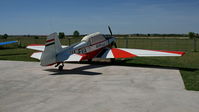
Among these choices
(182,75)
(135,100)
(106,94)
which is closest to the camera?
(135,100)

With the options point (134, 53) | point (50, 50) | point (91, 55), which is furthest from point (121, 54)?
point (50, 50)

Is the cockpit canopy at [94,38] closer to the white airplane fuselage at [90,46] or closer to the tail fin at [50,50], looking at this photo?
the white airplane fuselage at [90,46]

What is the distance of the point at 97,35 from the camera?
15625 mm

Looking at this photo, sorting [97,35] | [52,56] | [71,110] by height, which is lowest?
[71,110]

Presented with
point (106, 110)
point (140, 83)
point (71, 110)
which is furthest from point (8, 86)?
point (140, 83)

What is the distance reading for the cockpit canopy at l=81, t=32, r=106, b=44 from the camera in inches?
578

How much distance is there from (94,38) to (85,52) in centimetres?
154

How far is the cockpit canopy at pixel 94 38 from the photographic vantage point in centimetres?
1467

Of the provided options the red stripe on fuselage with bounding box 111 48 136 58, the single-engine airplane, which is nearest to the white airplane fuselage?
the single-engine airplane

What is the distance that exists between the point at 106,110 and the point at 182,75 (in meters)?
6.55

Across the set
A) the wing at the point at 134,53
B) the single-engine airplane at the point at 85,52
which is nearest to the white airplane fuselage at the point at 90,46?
Answer: the single-engine airplane at the point at 85,52

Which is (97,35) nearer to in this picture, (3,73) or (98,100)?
(3,73)

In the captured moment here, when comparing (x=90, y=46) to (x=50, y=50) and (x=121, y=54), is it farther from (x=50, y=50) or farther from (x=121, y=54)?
(x=50, y=50)

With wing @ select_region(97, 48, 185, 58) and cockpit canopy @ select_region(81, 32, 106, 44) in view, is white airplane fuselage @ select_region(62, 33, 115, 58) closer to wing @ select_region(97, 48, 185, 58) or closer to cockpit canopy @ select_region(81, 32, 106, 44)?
cockpit canopy @ select_region(81, 32, 106, 44)
